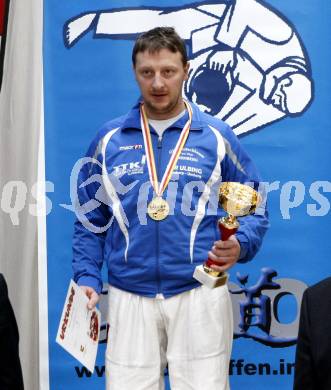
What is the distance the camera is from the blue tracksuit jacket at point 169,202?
8.84 ft

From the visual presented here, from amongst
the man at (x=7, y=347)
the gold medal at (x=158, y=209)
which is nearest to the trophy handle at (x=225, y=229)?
the gold medal at (x=158, y=209)

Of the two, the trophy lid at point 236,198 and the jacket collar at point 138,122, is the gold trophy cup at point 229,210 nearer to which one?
the trophy lid at point 236,198

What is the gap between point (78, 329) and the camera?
2674 millimetres

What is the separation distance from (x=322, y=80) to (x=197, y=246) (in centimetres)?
111

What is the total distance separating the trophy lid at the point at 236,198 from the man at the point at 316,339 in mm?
943

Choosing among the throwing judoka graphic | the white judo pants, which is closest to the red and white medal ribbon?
the white judo pants

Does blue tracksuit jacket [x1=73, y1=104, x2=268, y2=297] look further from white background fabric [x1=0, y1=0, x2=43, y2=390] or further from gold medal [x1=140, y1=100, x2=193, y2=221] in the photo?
white background fabric [x1=0, y1=0, x2=43, y2=390]

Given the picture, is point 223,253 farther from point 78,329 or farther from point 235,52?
point 235,52

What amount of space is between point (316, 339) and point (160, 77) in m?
1.43

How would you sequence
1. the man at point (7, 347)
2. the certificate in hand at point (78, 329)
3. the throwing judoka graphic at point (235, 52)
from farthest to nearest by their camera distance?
the throwing judoka graphic at point (235, 52) → the certificate in hand at point (78, 329) → the man at point (7, 347)

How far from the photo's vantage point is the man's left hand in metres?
2.52

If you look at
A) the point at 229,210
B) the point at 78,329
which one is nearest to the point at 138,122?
the point at 229,210

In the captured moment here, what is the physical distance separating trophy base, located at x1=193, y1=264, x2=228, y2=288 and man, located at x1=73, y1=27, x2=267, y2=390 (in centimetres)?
13

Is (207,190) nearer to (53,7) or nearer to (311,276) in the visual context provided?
(311,276)
